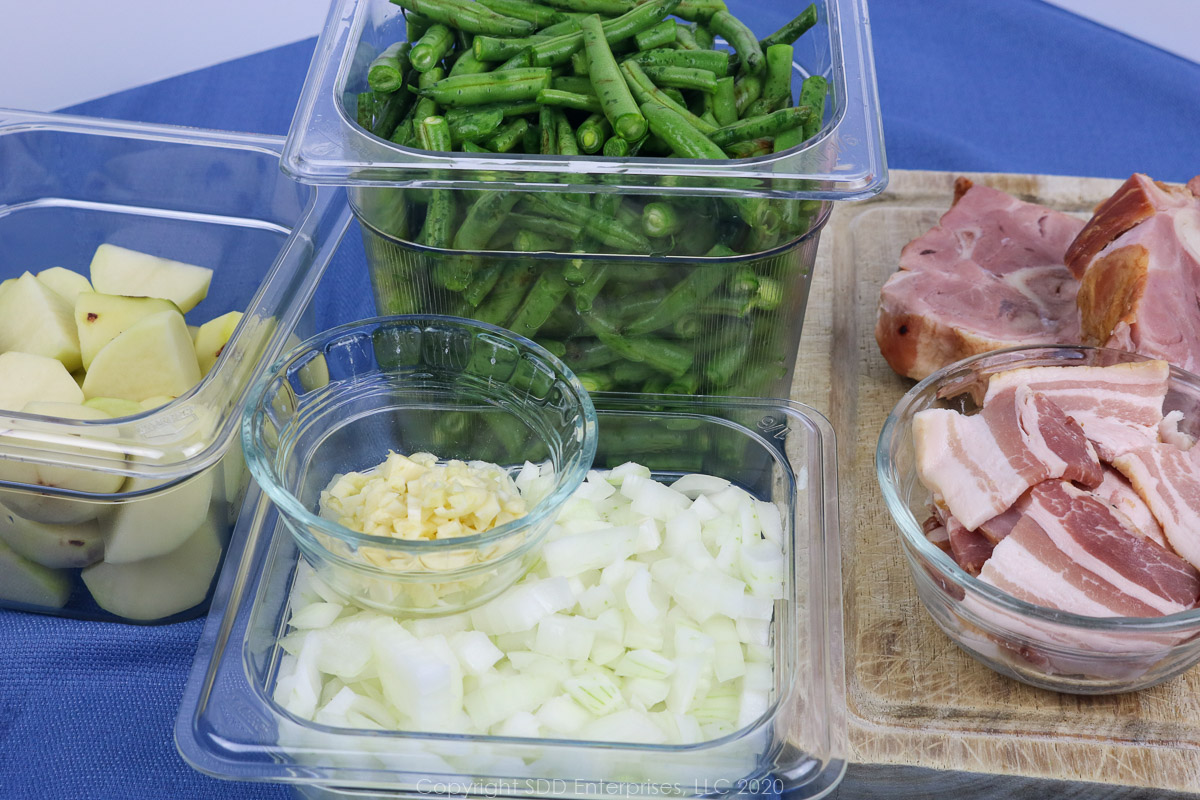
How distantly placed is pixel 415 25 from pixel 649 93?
1.73ft

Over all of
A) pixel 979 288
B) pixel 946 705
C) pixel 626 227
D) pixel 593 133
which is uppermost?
pixel 593 133

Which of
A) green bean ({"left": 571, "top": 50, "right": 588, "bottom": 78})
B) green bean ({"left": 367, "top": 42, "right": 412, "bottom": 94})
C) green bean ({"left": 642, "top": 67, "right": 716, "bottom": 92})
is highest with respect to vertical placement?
green bean ({"left": 367, "top": 42, "right": 412, "bottom": 94})

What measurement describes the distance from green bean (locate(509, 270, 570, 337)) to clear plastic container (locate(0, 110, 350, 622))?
0.44 m

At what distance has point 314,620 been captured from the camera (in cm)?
171

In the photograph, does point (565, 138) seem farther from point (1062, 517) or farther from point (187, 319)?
point (1062, 517)

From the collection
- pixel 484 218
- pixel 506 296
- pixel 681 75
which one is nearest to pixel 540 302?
pixel 506 296

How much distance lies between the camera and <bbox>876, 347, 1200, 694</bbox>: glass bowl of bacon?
1595 millimetres

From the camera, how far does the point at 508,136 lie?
195 cm

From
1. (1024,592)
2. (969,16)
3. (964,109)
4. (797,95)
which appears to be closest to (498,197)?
(797,95)

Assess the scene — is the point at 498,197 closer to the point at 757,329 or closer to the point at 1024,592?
the point at 757,329

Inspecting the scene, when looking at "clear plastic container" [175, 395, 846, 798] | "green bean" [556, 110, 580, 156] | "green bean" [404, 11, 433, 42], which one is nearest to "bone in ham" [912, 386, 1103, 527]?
"clear plastic container" [175, 395, 846, 798]

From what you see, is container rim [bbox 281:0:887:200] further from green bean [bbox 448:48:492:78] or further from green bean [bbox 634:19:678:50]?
green bean [bbox 634:19:678:50]

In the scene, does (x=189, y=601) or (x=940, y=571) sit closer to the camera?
(x=940, y=571)

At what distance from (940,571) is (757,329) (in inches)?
23.5
